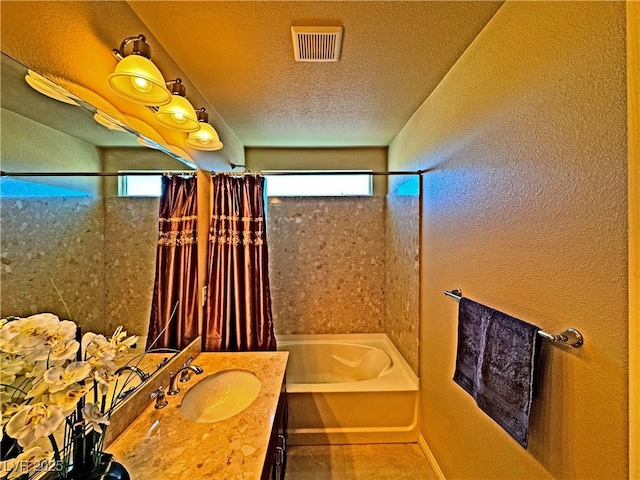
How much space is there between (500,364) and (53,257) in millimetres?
1667

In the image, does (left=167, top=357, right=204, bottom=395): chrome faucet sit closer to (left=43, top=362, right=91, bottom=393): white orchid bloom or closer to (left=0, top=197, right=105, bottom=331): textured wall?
(left=0, top=197, right=105, bottom=331): textured wall

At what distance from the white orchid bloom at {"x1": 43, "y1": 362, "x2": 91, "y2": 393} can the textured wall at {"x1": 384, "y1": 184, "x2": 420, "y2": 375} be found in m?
1.92

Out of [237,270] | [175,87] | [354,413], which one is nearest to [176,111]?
[175,87]

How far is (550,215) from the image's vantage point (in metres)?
0.91

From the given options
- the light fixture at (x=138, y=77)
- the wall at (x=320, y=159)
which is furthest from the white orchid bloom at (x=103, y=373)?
the wall at (x=320, y=159)

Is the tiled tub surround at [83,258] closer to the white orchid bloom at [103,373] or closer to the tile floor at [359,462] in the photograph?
the white orchid bloom at [103,373]

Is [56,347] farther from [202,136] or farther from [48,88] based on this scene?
[202,136]

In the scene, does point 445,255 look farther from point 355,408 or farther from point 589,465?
point 355,408

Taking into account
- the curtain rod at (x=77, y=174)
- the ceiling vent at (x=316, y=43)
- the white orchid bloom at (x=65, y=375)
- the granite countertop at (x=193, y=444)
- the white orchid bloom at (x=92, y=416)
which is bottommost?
the granite countertop at (x=193, y=444)

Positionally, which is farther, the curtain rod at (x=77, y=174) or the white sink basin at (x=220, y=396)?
the white sink basin at (x=220, y=396)

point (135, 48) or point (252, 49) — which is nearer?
point (135, 48)

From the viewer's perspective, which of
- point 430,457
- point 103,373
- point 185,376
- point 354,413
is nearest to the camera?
point 103,373

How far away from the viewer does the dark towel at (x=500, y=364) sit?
3.12ft

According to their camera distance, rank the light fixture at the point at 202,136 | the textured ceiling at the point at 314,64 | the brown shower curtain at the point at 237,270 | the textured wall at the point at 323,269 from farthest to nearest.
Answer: the textured wall at the point at 323,269 → the brown shower curtain at the point at 237,270 → the light fixture at the point at 202,136 → the textured ceiling at the point at 314,64
